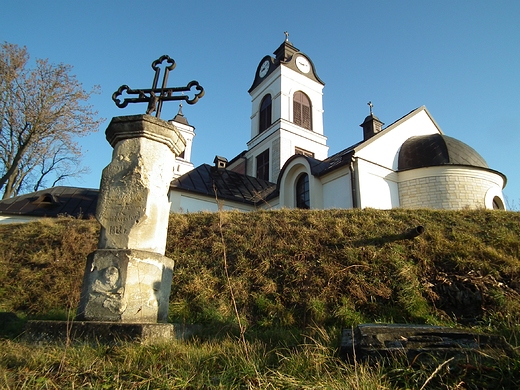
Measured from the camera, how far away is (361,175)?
1509 centimetres

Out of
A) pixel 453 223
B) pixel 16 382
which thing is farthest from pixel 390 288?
pixel 16 382

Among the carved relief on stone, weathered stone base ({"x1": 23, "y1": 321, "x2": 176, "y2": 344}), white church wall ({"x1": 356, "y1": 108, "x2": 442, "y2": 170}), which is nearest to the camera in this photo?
weathered stone base ({"x1": 23, "y1": 321, "x2": 176, "y2": 344})

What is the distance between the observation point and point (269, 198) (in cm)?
1948

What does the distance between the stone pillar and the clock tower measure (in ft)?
66.7

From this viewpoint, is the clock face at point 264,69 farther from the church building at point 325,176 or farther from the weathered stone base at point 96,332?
the weathered stone base at point 96,332

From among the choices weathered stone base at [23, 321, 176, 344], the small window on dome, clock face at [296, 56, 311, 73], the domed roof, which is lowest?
weathered stone base at [23, 321, 176, 344]

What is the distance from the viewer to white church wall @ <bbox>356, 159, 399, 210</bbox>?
1491 cm

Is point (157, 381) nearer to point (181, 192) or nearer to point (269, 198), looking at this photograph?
point (181, 192)

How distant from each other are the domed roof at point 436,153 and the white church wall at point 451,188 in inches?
15.4

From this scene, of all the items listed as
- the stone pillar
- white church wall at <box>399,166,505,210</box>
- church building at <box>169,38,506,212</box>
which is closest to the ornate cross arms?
the stone pillar

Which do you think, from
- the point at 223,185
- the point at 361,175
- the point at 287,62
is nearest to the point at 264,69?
the point at 287,62

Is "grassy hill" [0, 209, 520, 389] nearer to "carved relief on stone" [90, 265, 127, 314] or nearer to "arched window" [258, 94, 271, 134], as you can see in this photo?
"carved relief on stone" [90, 265, 127, 314]

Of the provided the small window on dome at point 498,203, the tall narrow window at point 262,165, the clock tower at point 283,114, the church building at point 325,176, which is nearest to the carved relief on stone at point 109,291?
the church building at point 325,176

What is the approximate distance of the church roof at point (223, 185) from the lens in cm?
1855
